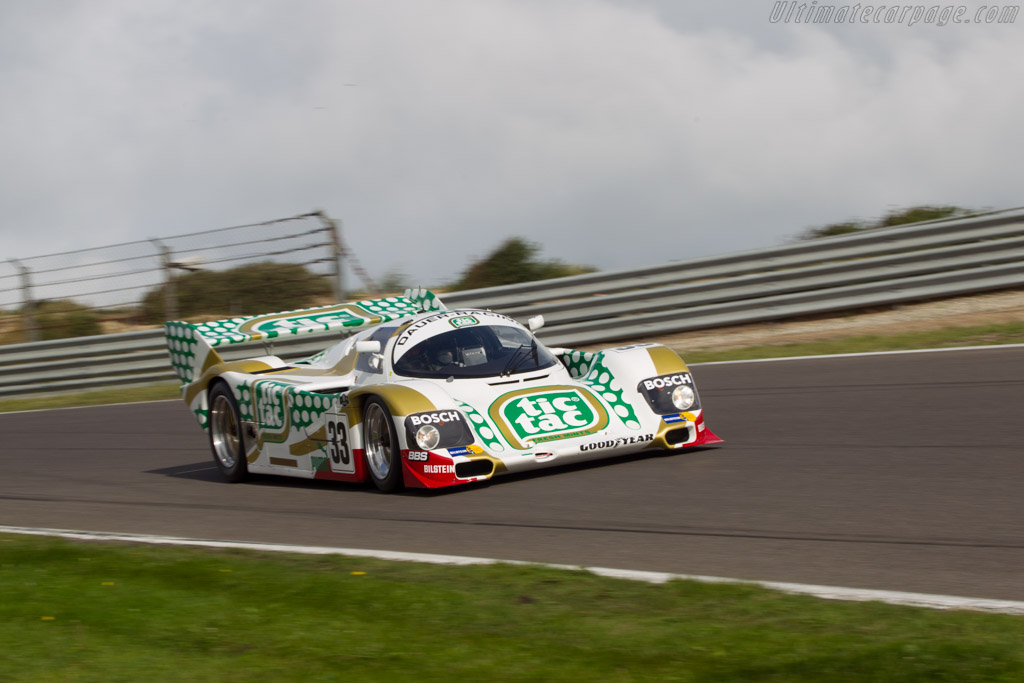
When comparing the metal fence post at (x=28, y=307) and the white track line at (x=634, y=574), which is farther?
the metal fence post at (x=28, y=307)

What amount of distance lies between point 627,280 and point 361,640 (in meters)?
11.3

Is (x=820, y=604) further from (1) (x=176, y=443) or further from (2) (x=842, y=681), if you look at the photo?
(1) (x=176, y=443)

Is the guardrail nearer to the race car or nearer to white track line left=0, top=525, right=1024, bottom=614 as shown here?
the race car

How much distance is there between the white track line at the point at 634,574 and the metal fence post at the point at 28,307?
12.2 metres

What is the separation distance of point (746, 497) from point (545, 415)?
5.58ft

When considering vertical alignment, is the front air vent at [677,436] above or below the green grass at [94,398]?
below

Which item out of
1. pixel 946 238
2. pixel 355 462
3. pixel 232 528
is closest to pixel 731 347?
pixel 946 238

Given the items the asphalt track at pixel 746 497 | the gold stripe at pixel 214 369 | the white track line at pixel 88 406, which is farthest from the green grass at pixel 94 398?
the gold stripe at pixel 214 369

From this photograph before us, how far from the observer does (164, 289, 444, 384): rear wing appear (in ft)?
33.0

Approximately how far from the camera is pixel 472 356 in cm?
861

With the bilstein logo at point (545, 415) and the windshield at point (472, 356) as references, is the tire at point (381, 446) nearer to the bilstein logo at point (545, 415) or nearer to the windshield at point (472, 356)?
the windshield at point (472, 356)

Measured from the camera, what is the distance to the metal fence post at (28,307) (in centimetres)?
1847

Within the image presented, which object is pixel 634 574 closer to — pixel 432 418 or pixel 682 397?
pixel 432 418

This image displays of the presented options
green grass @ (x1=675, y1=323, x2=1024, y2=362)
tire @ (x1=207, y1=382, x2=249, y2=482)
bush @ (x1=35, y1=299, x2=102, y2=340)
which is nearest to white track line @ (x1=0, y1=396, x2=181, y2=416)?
bush @ (x1=35, y1=299, x2=102, y2=340)
